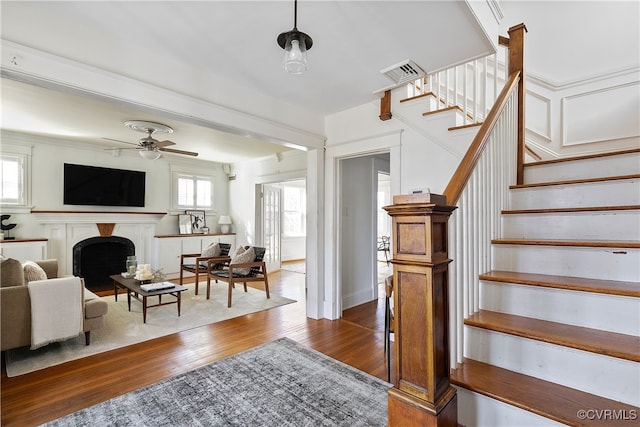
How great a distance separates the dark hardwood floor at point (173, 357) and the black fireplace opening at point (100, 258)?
10.7 feet

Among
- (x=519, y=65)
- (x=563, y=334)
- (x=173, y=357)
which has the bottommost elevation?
(x=173, y=357)

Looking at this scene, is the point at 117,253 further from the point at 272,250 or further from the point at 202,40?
the point at 202,40

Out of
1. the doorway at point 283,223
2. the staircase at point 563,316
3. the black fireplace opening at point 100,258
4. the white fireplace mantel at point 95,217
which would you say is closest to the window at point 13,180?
the white fireplace mantel at point 95,217

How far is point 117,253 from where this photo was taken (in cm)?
566

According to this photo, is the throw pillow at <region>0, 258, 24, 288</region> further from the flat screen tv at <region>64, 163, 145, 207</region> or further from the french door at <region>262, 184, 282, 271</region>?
the french door at <region>262, 184, 282, 271</region>

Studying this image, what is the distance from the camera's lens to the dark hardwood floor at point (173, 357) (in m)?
2.04

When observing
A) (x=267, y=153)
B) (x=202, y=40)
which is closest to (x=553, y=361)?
(x=202, y=40)

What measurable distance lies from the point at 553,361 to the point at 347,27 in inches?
91.0

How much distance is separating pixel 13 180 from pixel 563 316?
23.1ft

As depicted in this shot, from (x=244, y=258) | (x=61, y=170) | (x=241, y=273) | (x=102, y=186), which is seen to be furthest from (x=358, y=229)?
(x=61, y=170)

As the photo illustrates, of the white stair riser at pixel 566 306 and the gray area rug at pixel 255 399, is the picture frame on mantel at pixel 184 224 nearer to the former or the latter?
the gray area rug at pixel 255 399

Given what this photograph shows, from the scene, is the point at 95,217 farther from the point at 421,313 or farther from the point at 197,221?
the point at 421,313

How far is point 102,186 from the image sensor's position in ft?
17.9

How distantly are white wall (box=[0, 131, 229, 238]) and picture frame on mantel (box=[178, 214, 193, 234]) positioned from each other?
0.46 ft
